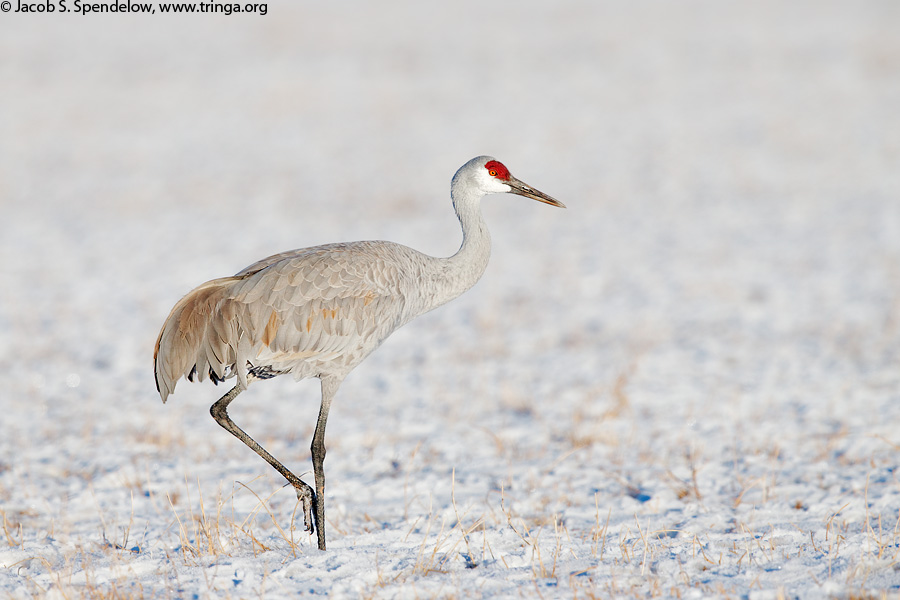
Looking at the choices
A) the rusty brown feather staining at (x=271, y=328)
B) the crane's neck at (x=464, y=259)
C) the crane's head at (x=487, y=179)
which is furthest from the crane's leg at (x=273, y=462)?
the crane's head at (x=487, y=179)

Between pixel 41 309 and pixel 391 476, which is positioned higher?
pixel 41 309

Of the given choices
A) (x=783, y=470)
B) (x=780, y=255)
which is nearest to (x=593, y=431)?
(x=783, y=470)

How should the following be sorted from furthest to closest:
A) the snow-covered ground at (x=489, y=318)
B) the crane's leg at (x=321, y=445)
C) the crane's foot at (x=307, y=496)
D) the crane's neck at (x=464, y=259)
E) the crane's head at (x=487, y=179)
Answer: the crane's head at (x=487, y=179) → the crane's neck at (x=464, y=259) → the crane's foot at (x=307, y=496) → the crane's leg at (x=321, y=445) → the snow-covered ground at (x=489, y=318)

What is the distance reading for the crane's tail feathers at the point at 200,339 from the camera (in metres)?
4.04

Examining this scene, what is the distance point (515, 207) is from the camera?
14.8 metres

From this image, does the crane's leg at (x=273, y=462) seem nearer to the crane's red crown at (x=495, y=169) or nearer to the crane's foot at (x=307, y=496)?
the crane's foot at (x=307, y=496)

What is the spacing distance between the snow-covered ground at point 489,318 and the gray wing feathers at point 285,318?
0.64 meters

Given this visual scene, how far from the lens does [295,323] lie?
4070 millimetres

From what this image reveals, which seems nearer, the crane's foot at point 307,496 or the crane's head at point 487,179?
the crane's foot at point 307,496

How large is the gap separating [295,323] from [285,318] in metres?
0.05

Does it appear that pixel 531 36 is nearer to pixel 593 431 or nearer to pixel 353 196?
pixel 353 196

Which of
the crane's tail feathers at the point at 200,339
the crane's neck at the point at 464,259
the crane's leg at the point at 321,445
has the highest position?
the crane's neck at the point at 464,259

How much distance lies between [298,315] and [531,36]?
23.7 metres

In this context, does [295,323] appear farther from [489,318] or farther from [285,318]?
[489,318]
